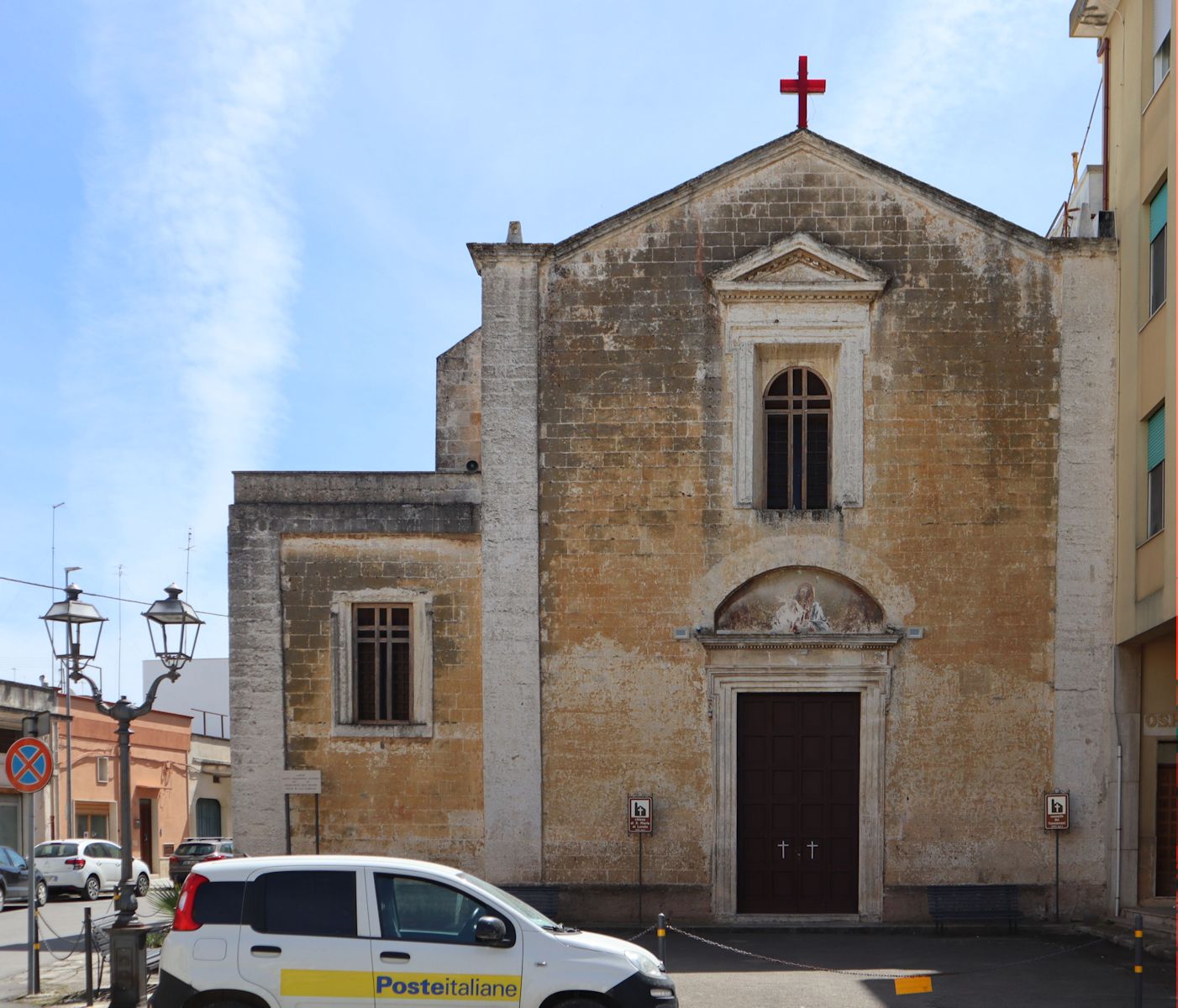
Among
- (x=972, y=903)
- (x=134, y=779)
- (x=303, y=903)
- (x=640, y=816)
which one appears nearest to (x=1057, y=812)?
(x=972, y=903)

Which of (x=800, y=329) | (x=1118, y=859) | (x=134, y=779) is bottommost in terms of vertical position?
(x=134, y=779)

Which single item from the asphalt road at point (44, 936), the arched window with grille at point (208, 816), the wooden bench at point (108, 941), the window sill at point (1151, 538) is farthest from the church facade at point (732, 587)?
the arched window with grille at point (208, 816)

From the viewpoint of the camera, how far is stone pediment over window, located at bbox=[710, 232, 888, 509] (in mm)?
18391

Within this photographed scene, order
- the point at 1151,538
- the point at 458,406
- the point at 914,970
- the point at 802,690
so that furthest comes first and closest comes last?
the point at 458,406, the point at 802,690, the point at 1151,538, the point at 914,970

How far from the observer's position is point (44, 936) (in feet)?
71.3

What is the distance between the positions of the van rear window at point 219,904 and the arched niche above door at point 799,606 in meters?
9.01

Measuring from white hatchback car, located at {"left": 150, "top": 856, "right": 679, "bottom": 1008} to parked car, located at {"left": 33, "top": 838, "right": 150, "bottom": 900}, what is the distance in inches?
795

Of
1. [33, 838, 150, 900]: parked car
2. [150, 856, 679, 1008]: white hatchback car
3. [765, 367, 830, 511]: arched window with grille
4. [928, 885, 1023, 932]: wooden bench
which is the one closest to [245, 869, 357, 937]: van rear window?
[150, 856, 679, 1008]: white hatchback car

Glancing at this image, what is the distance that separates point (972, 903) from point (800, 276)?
8.34 m

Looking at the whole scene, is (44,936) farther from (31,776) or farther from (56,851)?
(56,851)

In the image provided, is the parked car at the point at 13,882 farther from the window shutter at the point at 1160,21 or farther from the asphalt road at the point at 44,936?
the window shutter at the point at 1160,21

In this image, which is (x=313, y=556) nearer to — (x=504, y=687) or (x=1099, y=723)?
(x=504, y=687)

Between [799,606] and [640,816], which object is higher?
[799,606]

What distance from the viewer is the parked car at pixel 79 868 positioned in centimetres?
2977
